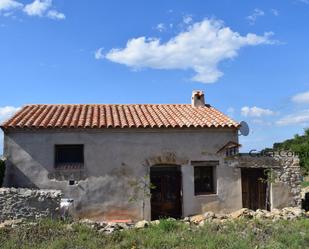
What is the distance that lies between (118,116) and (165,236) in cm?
861

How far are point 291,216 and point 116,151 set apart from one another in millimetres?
6751

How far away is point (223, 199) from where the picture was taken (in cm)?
1775

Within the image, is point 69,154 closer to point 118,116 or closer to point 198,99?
point 118,116

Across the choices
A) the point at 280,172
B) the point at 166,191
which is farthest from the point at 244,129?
the point at 166,191

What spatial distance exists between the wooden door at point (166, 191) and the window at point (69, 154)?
2842mm

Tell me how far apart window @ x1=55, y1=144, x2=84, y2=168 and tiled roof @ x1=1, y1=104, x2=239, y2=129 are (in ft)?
2.99

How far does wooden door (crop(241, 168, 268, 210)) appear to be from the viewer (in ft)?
59.1

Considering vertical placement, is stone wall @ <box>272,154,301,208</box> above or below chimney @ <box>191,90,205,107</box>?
below

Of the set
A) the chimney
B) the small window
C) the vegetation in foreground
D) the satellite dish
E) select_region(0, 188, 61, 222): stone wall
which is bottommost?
the vegetation in foreground

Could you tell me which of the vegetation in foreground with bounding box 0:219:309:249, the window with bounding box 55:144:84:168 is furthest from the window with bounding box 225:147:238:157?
the vegetation in foreground with bounding box 0:219:309:249

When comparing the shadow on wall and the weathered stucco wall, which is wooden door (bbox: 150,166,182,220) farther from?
the shadow on wall

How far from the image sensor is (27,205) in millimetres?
13523

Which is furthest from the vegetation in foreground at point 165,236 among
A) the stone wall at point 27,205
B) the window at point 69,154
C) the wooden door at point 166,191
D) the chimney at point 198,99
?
the chimney at point 198,99

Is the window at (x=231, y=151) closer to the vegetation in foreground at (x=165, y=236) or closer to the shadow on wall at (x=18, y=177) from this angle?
the vegetation in foreground at (x=165, y=236)
